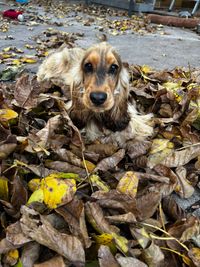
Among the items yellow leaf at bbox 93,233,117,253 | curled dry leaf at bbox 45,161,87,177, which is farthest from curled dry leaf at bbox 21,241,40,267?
curled dry leaf at bbox 45,161,87,177

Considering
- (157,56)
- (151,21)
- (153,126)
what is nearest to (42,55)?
(157,56)

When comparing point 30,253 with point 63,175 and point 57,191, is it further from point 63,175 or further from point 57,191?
point 63,175

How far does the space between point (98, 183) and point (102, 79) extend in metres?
0.82

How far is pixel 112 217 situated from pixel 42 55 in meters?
4.00

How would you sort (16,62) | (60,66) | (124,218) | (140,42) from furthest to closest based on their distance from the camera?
(140,42) → (16,62) → (60,66) → (124,218)

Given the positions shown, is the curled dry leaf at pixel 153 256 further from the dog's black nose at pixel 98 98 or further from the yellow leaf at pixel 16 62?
the yellow leaf at pixel 16 62

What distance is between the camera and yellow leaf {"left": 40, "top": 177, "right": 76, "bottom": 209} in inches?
73.1

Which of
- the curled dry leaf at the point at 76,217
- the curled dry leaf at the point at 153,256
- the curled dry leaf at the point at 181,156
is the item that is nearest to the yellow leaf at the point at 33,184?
the curled dry leaf at the point at 76,217

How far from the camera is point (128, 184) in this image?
2.11 m

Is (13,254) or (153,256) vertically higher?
(153,256)

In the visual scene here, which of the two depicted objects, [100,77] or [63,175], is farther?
[100,77]

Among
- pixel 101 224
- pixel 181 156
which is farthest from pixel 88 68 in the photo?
pixel 101 224

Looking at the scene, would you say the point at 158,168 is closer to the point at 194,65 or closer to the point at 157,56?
the point at 194,65

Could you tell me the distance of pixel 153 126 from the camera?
9.96 ft
